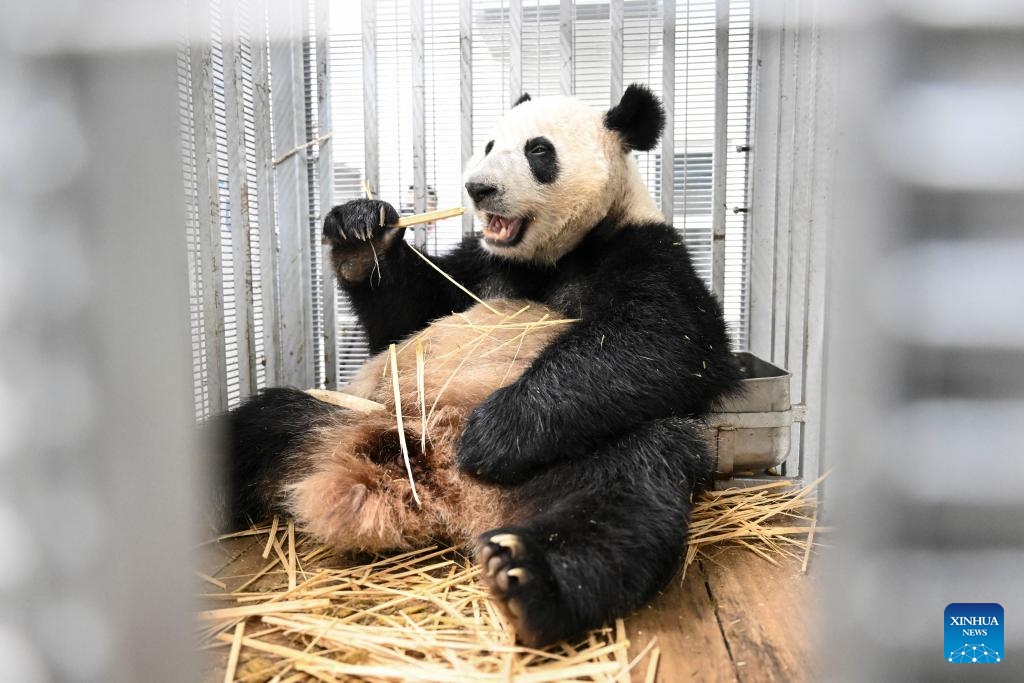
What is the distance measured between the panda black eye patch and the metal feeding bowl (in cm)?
98

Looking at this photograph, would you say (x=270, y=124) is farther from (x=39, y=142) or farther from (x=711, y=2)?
(x=39, y=142)

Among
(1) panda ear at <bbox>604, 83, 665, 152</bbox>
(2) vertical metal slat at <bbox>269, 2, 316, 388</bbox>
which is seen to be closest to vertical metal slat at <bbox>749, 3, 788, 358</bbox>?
(1) panda ear at <bbox>604, 83, 665, 152</bbox>

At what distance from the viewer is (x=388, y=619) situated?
5.31 feet

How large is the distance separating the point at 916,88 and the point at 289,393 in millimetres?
2143

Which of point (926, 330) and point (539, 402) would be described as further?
point (539, 402)

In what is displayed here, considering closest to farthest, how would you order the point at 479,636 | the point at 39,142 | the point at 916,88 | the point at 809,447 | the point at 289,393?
the point at 916,88 → the point at 39,142 → the point at 479,636 → the point at 289,393 → the point at 809,447

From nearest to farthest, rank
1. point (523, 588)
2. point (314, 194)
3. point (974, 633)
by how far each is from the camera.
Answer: point (974, 633), point (523, 588), point (314, 194)

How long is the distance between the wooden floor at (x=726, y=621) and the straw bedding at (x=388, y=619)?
0.15 ft

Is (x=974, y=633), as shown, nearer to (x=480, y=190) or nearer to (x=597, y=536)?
(x=597, y=536)

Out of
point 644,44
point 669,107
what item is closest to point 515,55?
point 644,44

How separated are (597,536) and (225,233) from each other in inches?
71.7

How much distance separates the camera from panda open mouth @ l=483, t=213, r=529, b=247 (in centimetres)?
244

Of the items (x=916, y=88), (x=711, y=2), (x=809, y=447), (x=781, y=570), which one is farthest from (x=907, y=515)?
(x=711, y=2)

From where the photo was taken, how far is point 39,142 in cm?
64
